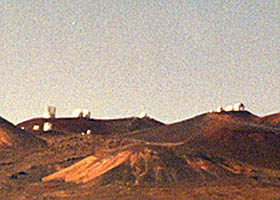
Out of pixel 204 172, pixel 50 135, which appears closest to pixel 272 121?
pixel 50 135

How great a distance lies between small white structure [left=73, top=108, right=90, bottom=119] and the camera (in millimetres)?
154875

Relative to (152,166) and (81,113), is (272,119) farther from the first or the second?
(152,166)

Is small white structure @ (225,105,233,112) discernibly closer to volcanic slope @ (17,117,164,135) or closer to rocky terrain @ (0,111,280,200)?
volcanic slope @ (17,117,164,135)

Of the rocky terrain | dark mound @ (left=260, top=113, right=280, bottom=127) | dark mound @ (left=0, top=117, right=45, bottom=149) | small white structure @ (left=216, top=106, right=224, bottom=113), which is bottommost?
the rocky terrain

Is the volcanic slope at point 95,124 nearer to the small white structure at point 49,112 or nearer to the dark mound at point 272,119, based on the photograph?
the small white structure at point 49,112

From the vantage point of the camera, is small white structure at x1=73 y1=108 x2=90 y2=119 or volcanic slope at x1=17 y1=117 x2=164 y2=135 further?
small white structure at x1=73 y1=108 x2=90 y2=119

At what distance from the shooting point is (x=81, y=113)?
155875 mm

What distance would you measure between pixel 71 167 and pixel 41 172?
14.7 feet

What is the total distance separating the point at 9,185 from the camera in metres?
52.8

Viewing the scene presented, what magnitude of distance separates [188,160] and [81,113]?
101243mm

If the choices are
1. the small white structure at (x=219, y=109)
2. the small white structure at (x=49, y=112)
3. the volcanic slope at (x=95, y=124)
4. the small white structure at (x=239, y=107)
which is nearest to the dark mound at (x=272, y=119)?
the small white structure at (x=239, y=107)

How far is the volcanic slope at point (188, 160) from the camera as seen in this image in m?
52.4

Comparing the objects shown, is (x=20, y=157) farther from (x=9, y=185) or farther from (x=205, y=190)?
A: (x=205, y=190)

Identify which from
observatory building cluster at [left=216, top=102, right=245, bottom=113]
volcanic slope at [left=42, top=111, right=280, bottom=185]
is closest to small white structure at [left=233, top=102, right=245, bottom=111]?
observatory building cluster at [left=216, top=102, right=245, bottom=113]
